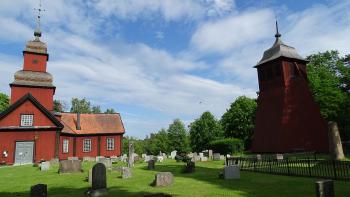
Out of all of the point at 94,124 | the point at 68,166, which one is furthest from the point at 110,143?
the point at 68,166

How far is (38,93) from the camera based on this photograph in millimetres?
39125

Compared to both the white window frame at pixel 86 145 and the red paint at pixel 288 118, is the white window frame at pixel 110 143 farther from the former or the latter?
the red paint at pixel 288 118

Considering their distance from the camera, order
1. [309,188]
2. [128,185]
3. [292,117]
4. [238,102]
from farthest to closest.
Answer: [238,102] → [292,117] → [128,185] → [309,188]


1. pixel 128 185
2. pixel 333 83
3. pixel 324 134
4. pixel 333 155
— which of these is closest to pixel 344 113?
pixel 333 83

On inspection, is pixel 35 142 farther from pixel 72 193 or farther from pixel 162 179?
pixel 162 179

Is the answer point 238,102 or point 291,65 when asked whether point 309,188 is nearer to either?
point 291,65

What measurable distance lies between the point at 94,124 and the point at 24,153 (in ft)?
37.5

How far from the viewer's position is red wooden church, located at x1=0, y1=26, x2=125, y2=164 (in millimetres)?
34094

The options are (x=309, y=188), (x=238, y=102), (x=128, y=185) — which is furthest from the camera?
(x=238, y=102)

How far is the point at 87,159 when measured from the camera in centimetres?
3609

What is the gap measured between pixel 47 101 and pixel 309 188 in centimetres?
3556

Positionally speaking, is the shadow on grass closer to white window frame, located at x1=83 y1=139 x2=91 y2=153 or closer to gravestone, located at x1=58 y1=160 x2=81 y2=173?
gravestone, located at x1=58 y1=160 x2=81 y2=173

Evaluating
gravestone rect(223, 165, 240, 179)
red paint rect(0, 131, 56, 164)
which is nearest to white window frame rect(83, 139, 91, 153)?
red paint rect(0, 131, 56, 164)

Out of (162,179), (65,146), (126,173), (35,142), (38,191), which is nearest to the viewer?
(38,191)
